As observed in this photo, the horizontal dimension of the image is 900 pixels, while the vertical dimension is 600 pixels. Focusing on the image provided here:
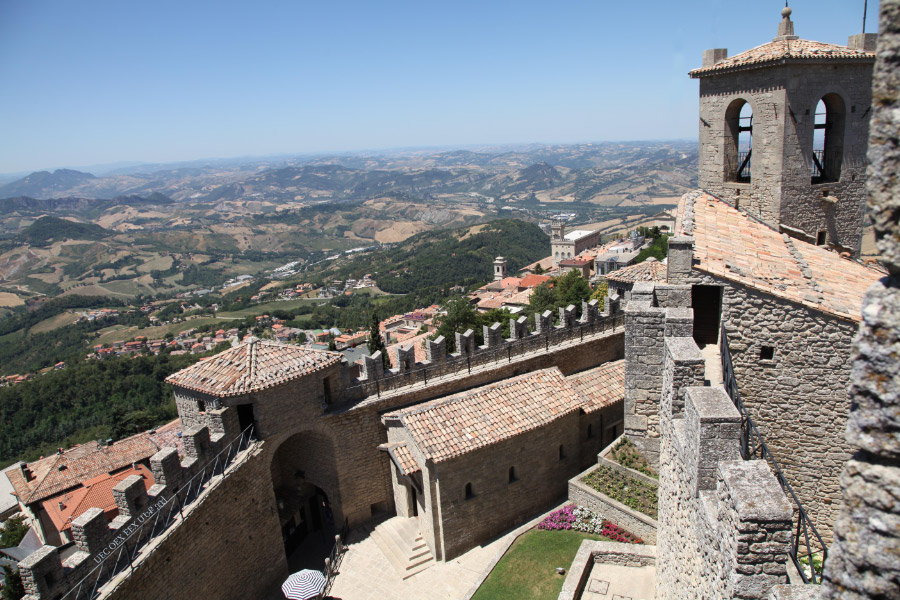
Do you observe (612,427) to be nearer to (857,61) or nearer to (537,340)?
(537,340)

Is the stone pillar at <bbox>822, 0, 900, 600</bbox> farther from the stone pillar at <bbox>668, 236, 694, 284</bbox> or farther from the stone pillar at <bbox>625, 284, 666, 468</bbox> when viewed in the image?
the stone pillar at <bbox>625, 284, 666, 468</bbox>

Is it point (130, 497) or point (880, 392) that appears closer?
point (880, 392)

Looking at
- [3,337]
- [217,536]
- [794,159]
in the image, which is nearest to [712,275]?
[794,159]

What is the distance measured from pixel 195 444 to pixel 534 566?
8.89 metres

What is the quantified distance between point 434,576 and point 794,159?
14.1m

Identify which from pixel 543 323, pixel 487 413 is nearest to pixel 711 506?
pixel 487 413

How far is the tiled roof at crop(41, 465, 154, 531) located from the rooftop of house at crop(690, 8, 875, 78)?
27.1m

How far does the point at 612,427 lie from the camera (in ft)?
58.6

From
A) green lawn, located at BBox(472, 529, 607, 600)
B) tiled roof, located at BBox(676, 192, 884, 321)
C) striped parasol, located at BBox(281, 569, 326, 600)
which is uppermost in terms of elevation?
tiled roof, located at BBox(676, 192, 884, 321)

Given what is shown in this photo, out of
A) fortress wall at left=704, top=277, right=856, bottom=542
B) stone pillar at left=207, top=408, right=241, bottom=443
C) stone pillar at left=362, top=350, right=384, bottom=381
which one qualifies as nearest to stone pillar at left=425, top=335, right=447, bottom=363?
stone pillar at left=362, top=350, right=384, bottom=381

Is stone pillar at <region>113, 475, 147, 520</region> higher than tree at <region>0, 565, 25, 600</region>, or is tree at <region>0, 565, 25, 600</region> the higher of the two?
stone pillar at <region>113, 475, 147, 520</region>

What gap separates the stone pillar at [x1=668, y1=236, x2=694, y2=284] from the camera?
11.2 m

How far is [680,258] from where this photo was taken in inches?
443

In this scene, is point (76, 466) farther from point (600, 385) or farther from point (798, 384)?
point (798, 384)
